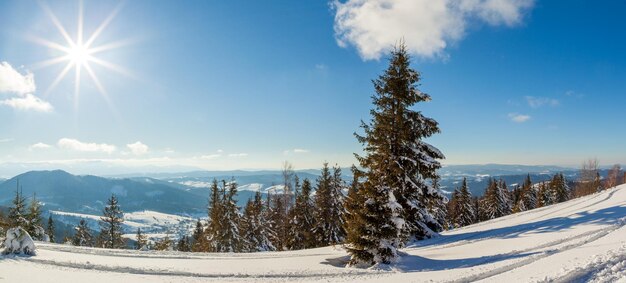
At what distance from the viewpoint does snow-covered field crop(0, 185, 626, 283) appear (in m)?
11.8

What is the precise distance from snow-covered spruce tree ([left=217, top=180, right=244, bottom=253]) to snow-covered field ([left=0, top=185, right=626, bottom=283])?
20.9m

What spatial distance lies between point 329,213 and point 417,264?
2317 centimetres

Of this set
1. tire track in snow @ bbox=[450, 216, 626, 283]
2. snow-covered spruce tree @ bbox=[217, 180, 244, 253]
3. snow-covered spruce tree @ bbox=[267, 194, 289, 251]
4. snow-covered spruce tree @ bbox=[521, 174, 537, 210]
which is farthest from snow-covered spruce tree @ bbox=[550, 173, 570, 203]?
snow-covered spruce tree @ bbox=[217, 180, 244, 253]

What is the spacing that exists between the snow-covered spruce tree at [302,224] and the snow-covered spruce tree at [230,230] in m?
6.02

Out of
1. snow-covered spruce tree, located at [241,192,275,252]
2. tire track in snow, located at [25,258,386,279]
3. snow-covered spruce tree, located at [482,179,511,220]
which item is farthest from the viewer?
snow-covered spruce tree, located at [482,179,511,220]

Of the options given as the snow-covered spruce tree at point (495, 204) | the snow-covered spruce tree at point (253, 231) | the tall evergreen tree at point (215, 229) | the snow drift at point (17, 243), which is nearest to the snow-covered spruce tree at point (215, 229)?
the tall evergreen tree at point (215, 229)

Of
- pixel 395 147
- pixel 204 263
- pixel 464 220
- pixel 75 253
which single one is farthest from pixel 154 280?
pixel 464 220

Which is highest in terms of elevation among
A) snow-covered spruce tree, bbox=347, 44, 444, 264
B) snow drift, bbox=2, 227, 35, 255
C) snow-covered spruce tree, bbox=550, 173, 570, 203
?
snow-covered spruce tree, bbox=347, 44, 444, 264

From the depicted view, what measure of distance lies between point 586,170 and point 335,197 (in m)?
72.6

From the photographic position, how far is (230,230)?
133ft

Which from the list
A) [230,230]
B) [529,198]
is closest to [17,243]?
[230,230]

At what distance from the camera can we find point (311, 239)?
3916 centimetres

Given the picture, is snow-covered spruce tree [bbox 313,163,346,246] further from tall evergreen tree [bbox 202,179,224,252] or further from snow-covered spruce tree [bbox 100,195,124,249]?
snow-covered spruce tree [bbox 100,195,124,249]

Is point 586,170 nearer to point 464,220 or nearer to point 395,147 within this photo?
point 464,220
